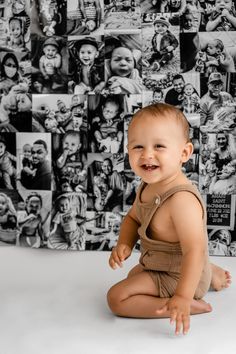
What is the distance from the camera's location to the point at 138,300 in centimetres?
118

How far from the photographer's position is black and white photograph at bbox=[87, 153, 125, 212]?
65.1 inches

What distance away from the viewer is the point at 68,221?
1.70m

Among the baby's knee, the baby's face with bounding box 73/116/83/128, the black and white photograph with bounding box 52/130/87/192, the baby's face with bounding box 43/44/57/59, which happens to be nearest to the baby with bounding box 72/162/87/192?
the black and white photograph with bounding box 52/130/87/192

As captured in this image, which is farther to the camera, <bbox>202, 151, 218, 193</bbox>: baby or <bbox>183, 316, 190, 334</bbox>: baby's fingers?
<bbox>202, 151, 218, 193</bbox>: baby

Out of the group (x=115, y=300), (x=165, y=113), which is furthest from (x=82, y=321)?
(x=165, y=113)

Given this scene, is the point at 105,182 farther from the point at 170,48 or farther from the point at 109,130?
the point at 170,48

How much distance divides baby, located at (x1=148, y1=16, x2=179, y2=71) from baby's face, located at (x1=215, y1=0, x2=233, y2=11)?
146 mm

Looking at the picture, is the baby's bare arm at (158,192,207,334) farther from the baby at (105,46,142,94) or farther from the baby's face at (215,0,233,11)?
the baby's face at (215,0,233,11)

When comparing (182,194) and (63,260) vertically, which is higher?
(182,194)

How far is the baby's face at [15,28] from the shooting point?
1644 mm

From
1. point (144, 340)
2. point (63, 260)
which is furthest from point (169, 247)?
point (63, 260)

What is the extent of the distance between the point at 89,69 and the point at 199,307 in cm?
78

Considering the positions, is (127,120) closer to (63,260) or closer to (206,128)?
(206,128)

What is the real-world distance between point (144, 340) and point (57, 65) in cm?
89
